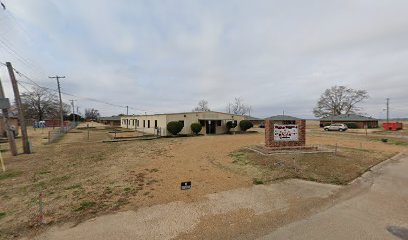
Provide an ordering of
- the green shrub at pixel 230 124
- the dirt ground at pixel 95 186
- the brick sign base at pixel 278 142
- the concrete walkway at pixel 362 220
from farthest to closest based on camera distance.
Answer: the green shrub at pixel 230 124
the brick sign base at pixel 278 142
the dirt ground at pixel 95 186
the concrete walkway at pixel 362 220

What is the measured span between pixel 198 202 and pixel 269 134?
903cm

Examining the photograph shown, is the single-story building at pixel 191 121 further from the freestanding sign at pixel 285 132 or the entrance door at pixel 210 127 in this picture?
the freestanding sign at pixel 285 132

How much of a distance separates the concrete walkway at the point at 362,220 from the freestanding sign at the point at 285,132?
7.03m

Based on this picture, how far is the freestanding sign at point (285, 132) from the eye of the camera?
14055 mm

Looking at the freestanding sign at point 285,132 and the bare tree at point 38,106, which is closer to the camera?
the freestanding sign at point 285,132

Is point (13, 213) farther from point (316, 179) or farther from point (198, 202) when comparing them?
point (316, 179)

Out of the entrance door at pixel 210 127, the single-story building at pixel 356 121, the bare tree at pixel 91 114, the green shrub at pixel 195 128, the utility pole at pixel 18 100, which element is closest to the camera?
the utility pole at pixel 18 100

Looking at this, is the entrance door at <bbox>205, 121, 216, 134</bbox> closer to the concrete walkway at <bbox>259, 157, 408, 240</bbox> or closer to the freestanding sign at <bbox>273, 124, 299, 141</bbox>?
the freestanding sign at <bbox>273, 124, 299, 141</bbox>

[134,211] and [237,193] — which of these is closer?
[134,211]

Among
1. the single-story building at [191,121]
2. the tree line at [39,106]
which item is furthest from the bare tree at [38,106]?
the single-story building at [191,121]

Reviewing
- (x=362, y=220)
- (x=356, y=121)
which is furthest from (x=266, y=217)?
(x=356, y=121)

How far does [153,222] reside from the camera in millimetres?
4902

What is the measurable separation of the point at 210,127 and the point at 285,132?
19.2 m

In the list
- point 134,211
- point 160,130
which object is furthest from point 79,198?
point 160,130
